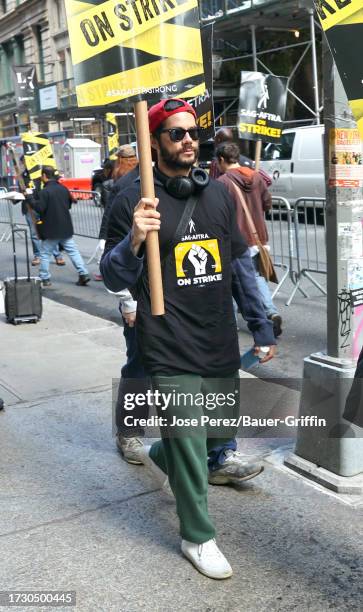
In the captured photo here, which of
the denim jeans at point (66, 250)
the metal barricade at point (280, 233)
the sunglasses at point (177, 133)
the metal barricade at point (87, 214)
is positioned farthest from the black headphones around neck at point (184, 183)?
the metal barricade at point (87, 214)

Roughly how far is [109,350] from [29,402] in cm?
145

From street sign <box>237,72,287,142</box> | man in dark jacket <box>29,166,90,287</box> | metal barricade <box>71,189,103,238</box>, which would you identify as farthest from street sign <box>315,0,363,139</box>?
metal barricade <box>71,189,103,238</box>

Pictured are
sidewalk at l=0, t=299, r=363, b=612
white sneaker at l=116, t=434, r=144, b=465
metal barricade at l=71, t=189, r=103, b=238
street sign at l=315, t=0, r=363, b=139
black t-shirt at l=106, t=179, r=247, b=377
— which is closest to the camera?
street sign at l=315, t=0, r=363, b=139

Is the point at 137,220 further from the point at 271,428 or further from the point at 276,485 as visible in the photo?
the point at 271,428

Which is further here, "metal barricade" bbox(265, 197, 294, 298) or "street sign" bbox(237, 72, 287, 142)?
"metal barricade" bbox(265, 197, 294, 298)

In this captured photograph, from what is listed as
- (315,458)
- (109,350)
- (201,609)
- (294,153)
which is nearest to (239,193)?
(109,350)

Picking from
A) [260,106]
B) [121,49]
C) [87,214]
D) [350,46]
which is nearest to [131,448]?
[121,49]

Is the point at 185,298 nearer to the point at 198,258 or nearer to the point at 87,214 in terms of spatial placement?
the point at 198,258

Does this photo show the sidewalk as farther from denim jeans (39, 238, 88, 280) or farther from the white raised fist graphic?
denim jeans (39, 238, 88, 280)

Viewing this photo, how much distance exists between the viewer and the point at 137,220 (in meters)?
2.80

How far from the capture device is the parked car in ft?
50.8

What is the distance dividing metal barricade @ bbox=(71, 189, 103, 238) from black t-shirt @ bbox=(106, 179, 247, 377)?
10.6 meters

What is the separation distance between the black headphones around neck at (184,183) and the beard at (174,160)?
0.13 ft

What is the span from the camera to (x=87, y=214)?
1441cm
